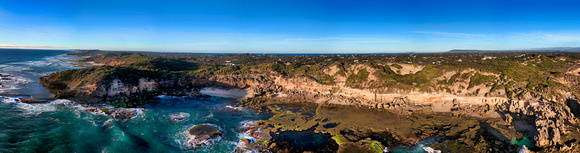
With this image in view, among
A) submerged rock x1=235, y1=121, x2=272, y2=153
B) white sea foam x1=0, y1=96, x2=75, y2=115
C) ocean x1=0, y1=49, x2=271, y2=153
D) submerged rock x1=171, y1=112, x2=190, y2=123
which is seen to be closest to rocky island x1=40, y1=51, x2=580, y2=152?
submerged rock x1=235, y1=121, x2=272, y2=153

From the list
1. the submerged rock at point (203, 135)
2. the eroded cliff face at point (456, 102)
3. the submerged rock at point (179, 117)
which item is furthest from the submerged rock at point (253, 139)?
the eroded cliff face at point (456, 102)

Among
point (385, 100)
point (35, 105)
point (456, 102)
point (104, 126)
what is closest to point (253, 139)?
point (104, 126)

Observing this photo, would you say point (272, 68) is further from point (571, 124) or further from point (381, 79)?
point (571, 124)

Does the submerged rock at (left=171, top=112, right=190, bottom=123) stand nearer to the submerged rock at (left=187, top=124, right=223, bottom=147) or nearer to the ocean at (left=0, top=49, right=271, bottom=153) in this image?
→ the ocean at (left=0, top=49, right=271, bottom=153)

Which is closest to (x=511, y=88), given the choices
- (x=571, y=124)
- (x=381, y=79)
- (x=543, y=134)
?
(x=571, y=124)

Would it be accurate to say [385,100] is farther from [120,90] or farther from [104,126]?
[120,90]
